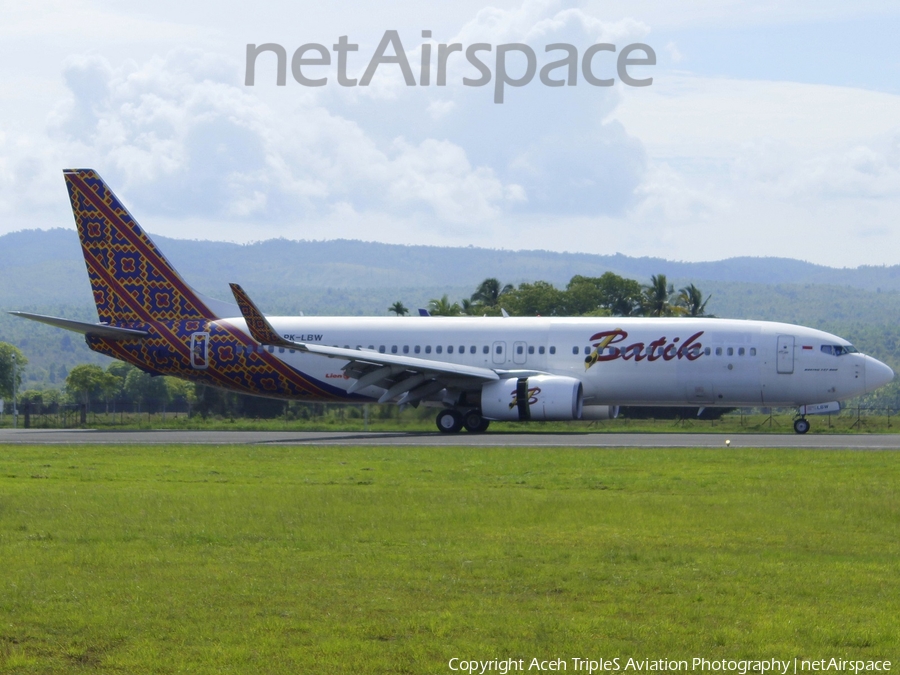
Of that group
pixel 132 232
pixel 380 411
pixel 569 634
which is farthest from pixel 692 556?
pixel 132 232

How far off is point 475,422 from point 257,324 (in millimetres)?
8236

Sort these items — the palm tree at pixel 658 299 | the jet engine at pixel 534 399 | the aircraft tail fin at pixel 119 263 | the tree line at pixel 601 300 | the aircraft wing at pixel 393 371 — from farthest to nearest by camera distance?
the tree line at pixel 601 300 → the palm tree at pixel 658 299 → the aircraft tail fin at pixel 119 263 → the jet engine at pixel 534 399 → the aircraft wing at pixel 393 371

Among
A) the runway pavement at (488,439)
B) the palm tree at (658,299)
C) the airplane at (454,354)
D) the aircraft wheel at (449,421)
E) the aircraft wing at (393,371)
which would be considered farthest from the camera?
the palm tree at (658,299)

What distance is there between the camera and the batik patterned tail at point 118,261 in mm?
42469

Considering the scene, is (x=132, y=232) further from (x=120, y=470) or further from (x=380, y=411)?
(x=120, y=470)

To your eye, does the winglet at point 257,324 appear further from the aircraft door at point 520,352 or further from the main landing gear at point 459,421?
the aircraft door at point 520,352

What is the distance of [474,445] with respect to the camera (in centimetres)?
3125

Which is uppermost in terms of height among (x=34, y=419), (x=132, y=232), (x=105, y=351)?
(x=132, y=232)

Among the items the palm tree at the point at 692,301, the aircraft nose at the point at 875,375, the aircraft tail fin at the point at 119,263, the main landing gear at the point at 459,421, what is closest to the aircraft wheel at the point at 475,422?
the main landing gear at the point at 459,421

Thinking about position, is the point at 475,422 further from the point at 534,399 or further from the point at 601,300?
the point at 601,300

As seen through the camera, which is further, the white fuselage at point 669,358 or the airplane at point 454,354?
the white fuselage at point 669,358

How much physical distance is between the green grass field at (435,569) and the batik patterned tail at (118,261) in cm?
2115

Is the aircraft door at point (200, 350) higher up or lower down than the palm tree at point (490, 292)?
lower down

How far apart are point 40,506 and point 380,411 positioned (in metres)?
26.9
